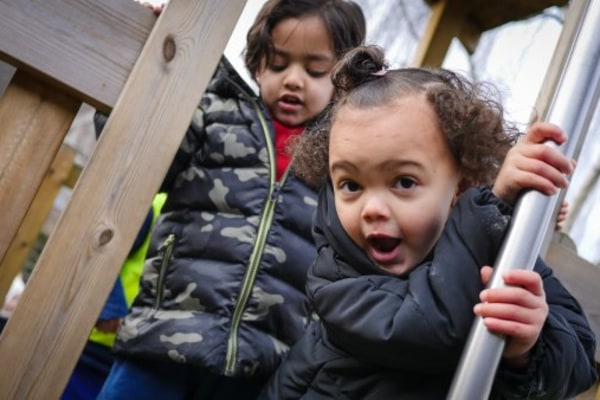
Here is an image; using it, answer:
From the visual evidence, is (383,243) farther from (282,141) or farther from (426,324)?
(282,141)

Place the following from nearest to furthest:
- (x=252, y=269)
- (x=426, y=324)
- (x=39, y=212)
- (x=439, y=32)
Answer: (x=426, y=324) < (x=252, y=269) < (x=439, y=32) < (x=39, y=212)

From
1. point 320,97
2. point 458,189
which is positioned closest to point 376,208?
point 458,189

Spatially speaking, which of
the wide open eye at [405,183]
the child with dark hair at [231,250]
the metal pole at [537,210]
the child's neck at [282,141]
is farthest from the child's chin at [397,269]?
the child's neck at [282,141]

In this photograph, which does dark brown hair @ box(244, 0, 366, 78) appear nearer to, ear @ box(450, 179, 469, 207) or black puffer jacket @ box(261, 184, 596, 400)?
ear @ box(450, 179, 469, 207)

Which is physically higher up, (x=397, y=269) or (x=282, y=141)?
(x=282, y=141)

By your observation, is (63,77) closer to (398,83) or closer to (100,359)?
(398,83)

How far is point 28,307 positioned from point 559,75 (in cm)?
111

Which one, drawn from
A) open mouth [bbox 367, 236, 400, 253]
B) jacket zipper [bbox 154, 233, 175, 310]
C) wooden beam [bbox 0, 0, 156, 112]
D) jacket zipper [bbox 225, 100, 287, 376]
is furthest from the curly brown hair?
jacket zipper [bbox 154, 233, 175, 310]

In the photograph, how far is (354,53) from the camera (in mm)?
1451

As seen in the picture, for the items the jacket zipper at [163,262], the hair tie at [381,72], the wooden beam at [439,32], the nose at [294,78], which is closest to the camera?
the hair tie at [381,72]

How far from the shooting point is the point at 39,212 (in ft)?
14.8

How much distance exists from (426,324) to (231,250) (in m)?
0.75

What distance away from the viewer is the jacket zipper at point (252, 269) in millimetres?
1594

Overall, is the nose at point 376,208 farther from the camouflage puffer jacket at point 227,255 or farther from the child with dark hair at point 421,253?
the camouflage puffer jacket at point 227,255
